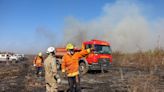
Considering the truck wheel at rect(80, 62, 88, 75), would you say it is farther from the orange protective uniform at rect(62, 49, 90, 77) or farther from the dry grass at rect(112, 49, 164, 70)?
the orange protective uniform at rect(62, 49, 90, 77)

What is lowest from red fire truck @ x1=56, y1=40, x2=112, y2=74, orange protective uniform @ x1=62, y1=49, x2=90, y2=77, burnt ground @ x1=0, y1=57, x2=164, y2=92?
burnt ground @ x1=0, y1=57, x2=164, y2=92

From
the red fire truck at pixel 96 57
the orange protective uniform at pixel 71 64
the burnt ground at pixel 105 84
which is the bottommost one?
the burnt ground at pixel 105 84

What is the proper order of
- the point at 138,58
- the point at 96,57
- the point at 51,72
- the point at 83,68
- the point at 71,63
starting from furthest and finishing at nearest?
the point at 138,58, the point at 83,68, the point at 96,57, the point at 71,63, the point at 51,72

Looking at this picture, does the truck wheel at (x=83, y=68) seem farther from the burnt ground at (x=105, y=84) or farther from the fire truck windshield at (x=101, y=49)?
the burnt ground at (x=105, y=84)

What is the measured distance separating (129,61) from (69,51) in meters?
33.9

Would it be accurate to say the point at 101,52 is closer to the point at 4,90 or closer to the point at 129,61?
the point at 4,90

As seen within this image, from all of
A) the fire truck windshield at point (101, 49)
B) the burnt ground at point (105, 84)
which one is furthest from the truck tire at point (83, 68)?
the burnt ground at point (105, 84)

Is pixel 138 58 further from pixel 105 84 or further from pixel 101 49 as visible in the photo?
pixel 105 84

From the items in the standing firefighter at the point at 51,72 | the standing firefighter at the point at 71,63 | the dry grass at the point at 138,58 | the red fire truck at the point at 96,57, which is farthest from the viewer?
the dry grass at the point at 138,58

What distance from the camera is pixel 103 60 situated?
27250mm

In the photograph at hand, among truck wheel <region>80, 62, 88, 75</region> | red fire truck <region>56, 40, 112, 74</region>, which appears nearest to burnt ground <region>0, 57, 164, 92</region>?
truck wheel <region>80, 62, 88, 75</region>

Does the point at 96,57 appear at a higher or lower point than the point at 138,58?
lower

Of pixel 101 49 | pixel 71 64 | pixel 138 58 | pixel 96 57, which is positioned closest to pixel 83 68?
pixel 96 57

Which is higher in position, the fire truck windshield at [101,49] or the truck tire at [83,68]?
the fire truck windshield at [101,49]
